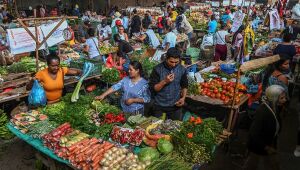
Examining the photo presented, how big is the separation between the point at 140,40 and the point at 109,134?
893 cm

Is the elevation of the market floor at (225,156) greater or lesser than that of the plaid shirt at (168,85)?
lesser

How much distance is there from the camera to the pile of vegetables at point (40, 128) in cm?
460

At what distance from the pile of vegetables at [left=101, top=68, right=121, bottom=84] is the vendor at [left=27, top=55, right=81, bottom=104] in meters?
2.28

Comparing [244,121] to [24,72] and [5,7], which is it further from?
[5,7]

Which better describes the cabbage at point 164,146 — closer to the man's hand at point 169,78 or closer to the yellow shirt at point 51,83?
the man's hand at point 169,78

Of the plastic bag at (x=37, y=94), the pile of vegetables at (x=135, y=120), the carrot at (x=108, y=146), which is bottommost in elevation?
the carrot at (x=108, y=146)

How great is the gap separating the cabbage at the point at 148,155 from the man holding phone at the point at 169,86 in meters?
1.37

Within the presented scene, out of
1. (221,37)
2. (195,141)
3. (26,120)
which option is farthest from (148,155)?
(221,37)

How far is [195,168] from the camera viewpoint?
4.04 meters

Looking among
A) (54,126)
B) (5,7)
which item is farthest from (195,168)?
(5,7)

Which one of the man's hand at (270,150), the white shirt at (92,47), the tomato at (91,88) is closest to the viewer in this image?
the man's hand at (270,150)

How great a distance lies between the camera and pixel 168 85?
A: 5332 millimetres

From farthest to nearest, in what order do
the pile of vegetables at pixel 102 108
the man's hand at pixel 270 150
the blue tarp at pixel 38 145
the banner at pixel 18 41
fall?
the banner at pixel 18 41
the pile of vegetables at pixel 102 108
the man's hand at pixel 270 150
the blue tarp at pixel 38 145

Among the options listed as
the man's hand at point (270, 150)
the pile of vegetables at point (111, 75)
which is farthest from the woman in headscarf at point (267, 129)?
the pile of vegetables at point (111, 75)
